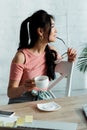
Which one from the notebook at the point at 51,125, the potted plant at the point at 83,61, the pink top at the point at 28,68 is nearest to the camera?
the notebook at the point at 51,125

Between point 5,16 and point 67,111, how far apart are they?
5.86 feet

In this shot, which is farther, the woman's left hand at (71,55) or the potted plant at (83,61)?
the potted plant at (83,61)

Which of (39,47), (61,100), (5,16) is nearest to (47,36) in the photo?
(39,47)

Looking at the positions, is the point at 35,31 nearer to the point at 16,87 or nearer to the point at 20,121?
the point at 16,87

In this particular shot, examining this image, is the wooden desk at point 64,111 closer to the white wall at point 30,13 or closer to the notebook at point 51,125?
the notebook at point 51,125

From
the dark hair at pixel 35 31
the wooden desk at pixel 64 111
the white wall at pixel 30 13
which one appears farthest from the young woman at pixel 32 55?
the white wall at pixel 30 13

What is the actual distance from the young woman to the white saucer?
0.27 m

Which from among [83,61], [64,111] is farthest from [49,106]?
[83,61]

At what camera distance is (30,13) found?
3.06m

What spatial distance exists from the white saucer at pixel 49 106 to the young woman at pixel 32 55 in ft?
0.89

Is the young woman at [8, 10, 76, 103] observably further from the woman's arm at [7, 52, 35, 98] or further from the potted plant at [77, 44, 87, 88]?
the potted plant at [77, 44, 87, 88]

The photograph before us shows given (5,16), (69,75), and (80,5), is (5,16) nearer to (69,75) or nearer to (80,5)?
(80,5)

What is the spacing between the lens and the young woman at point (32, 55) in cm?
187

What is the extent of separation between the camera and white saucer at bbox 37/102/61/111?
1518mm
